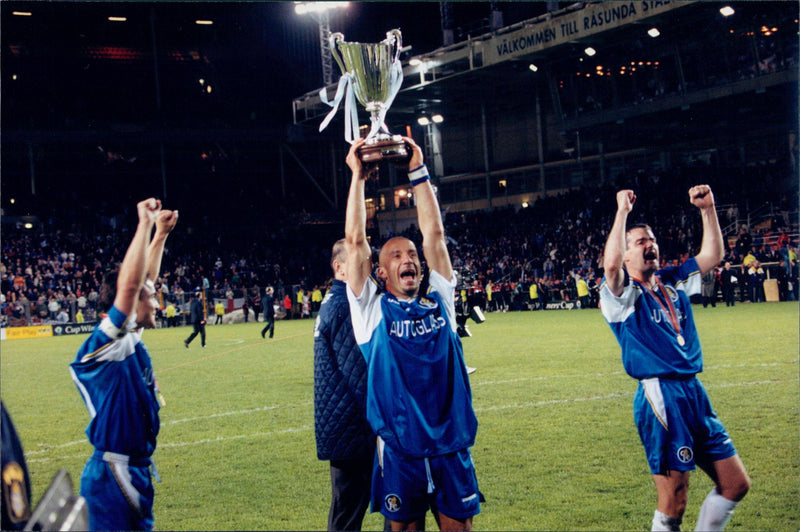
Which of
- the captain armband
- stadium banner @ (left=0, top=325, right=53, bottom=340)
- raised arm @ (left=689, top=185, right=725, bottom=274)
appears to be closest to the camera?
the captain armband

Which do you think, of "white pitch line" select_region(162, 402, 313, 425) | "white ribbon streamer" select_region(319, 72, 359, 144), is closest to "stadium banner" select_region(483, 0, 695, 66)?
"white pitch line" select_region(162, 402, 313, 425)

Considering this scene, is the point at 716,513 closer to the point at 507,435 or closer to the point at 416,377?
the point at 416,377

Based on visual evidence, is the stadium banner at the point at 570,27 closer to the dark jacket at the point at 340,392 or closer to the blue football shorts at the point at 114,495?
the dark jacket at the point at 340,392

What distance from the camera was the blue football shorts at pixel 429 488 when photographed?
12.8ft

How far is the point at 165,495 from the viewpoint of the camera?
23.9ft

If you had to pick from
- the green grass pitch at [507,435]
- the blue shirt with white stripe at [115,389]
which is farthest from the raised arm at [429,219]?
the green grass pitch at [507,435]

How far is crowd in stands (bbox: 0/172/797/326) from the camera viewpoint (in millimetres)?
31734

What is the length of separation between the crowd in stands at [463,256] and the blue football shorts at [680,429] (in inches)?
925

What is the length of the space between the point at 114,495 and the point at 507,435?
604cm

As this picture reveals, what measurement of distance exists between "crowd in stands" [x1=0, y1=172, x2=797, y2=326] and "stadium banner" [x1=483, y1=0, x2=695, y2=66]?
25.4 feet

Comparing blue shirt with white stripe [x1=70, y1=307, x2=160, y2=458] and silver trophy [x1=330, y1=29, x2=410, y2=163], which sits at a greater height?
silver trophy [x1=330, y1=29, x2=410, y2=163]

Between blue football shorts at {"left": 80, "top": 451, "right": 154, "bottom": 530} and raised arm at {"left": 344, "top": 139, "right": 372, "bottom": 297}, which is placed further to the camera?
raised arm at {"left": 344, "top": 139, "right": 372, "bottom": 297}

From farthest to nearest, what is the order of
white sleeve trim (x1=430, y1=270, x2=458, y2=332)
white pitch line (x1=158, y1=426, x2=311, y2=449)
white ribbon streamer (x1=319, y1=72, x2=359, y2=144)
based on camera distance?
white pitch line (x1=158, y1=426, x2=311, y2=449) → white ribbon streamer (x1=319, y1=72, x2=359, y2=144) → white sleeve trim (x1=430, y1=270, x2=458, y2=332)

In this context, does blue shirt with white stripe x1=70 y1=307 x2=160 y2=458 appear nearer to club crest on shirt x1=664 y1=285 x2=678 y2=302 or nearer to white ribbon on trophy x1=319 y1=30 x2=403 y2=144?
white ribbon on trophy x1=319 y1=30 x2=403 y2=144
